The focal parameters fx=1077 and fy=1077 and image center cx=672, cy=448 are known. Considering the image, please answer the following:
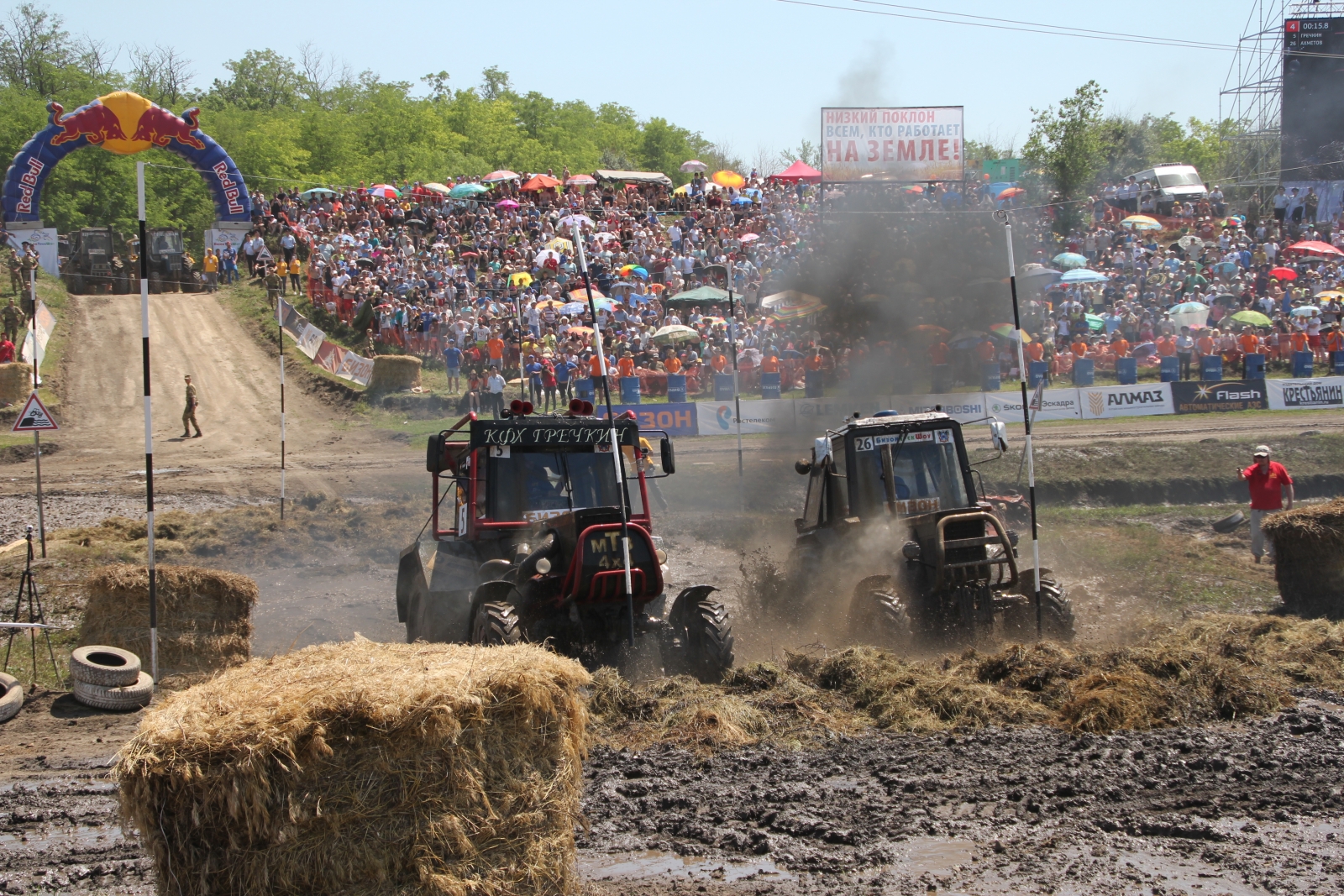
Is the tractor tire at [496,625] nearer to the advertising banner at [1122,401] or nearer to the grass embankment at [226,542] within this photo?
the grass embankment at [226,542]

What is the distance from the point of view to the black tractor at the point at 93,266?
34.1 m

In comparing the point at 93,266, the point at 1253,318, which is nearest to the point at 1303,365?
the point at 1253,318

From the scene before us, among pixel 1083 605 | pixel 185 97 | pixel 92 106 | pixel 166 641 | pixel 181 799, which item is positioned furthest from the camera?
pixel 185 97

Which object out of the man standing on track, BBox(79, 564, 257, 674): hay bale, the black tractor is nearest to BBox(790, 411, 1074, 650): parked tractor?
BBox(79, 564, 257, 674): hay bale

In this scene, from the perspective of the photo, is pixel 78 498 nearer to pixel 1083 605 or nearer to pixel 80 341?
pixel 80 341

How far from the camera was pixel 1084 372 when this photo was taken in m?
26.6

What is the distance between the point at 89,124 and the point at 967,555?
2282cm

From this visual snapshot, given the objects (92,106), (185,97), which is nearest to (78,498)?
(92,106)

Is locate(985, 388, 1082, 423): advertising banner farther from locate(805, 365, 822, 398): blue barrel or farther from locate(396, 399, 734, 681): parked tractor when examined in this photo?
locate(396, 399, 734, 681): parked tractor

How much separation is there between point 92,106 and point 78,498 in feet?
33.7

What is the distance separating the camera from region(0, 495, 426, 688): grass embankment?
12891mm

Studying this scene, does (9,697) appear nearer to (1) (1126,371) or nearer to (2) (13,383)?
(2) (13,383)

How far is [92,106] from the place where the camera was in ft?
79.8

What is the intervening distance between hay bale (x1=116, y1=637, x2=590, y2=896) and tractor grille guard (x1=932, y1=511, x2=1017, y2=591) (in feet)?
20.4
